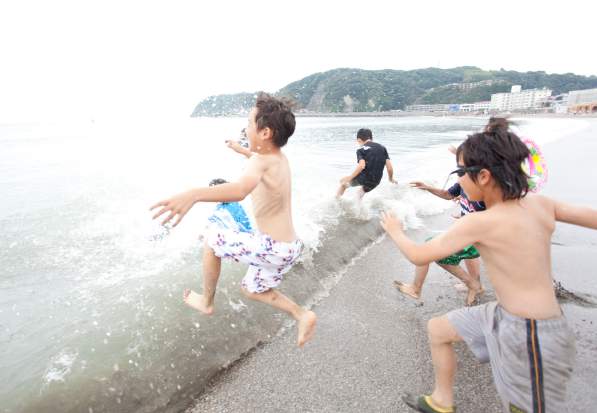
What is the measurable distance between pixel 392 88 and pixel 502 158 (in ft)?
509

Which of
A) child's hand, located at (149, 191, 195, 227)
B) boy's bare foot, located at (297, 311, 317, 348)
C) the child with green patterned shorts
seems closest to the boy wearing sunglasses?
boy's bare foot, located at (297, 311, 317, 348)

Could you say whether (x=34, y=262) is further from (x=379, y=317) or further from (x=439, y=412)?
(x=439, y=412)

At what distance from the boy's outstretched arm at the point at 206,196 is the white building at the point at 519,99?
475 feet

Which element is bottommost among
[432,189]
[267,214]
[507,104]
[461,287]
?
[507,104]

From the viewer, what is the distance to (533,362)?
5.45ft

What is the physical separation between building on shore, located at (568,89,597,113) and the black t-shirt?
314ft

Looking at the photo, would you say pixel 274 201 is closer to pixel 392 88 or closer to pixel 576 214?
pixel 576 214

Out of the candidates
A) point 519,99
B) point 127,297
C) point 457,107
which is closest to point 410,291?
point 127,297

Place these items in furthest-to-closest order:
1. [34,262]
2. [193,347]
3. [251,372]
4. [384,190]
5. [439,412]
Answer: [384,190] → [34,262] → [193,347] → [251,372] → [439,412]

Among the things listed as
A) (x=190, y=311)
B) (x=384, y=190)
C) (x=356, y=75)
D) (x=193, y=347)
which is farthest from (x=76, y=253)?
(x=356, y=75)

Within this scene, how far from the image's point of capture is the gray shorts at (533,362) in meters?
1.65

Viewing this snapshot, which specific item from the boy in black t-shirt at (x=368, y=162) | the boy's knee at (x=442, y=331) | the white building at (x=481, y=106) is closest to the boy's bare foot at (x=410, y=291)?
the boy's knee at (x=442, y=331)

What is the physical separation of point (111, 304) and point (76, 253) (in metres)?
2.03

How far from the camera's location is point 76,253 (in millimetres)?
4957
